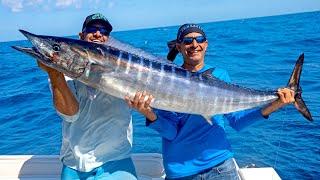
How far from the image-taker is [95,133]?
10.7ft

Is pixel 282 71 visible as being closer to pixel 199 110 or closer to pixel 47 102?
pixel 47 102

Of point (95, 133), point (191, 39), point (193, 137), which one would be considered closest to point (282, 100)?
point (193, 137)

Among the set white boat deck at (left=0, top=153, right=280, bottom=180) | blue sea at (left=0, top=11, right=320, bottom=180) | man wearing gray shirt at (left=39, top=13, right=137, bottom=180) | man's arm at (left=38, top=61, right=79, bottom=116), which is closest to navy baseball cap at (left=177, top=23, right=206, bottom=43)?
man wearing gray shirt at (left=39, top=13, right=137, bottom=180)

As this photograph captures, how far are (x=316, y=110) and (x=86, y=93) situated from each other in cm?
632

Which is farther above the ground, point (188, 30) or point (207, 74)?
point (188, 30)

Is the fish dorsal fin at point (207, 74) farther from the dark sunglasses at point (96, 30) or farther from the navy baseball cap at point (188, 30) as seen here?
the dark sunglasses at point (96, 30)

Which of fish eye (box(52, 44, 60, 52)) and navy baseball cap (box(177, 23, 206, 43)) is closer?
fish eye (box(52, 44, 60, 52))

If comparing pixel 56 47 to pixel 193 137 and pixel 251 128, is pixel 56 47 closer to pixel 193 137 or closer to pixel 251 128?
pixel 193 137

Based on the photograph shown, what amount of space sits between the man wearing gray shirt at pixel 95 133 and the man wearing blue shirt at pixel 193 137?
12.1 inches

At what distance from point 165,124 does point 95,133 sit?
564 millimetres

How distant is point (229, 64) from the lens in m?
18.0

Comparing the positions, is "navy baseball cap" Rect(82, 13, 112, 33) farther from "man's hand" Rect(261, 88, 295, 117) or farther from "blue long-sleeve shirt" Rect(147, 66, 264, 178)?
"man's hand" Rect(261, 88, 295, 117)

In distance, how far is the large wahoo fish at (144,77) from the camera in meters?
2.85

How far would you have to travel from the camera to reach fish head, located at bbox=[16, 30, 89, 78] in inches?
111
